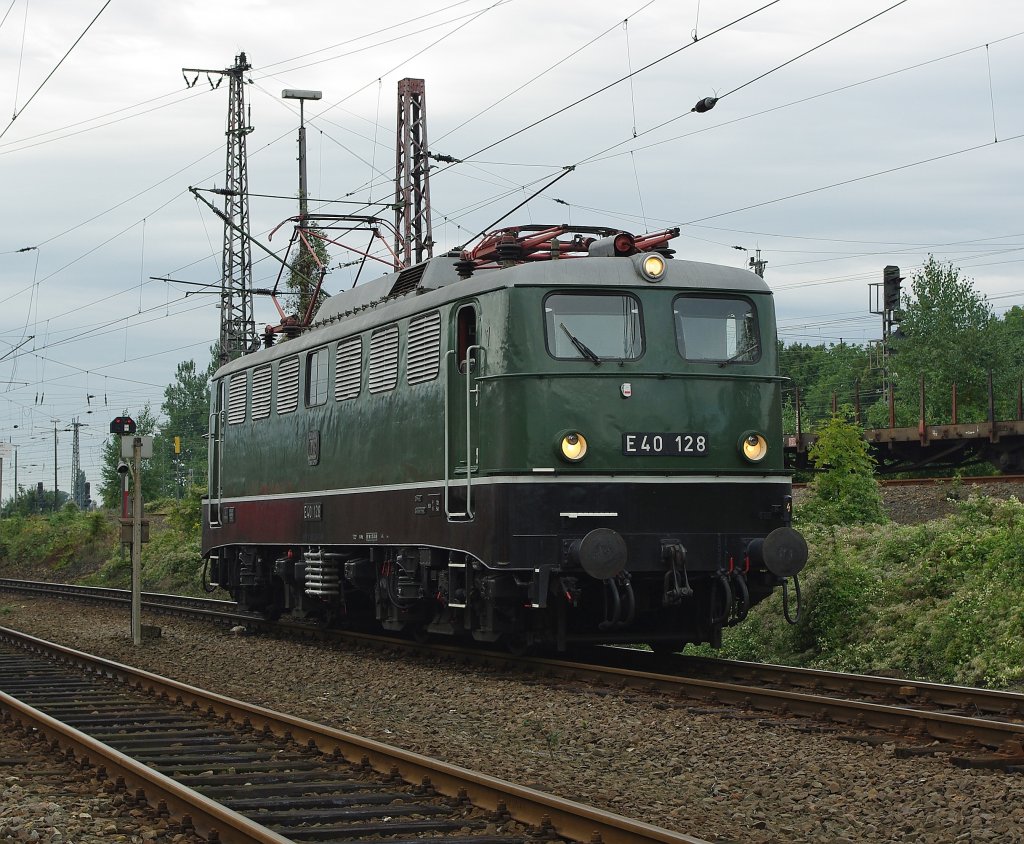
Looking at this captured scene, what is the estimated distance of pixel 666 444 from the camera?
12.2 meters

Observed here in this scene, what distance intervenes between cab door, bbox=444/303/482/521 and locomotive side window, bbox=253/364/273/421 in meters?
5.66

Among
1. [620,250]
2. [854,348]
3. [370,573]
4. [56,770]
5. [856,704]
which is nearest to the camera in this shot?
[56,770]

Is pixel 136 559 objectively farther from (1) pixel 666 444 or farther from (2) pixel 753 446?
(2) pixel 753 446

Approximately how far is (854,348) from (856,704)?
91170 mm

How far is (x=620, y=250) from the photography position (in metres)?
12.9

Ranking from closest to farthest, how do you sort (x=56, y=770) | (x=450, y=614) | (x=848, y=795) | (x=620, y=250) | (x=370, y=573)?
(x=848, y=795) < (x=56, y=770) < (x=620, y=250) < (x=450, y=614) < (x=370, y=573)

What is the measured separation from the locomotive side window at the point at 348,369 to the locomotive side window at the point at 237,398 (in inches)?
149

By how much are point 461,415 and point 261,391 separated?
6.30 metres

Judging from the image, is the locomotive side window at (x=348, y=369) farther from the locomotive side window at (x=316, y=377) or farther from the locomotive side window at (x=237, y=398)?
the locomotive side window at (x=237, y=398)

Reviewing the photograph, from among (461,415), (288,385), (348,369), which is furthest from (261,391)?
(461,415)

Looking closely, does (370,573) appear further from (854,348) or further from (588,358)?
(854,348)

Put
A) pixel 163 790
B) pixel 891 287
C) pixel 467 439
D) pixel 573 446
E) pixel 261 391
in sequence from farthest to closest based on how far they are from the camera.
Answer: pixel 891 287, pixel 261 391, pixel 467 439, pixel 573 446, pixel 163 790

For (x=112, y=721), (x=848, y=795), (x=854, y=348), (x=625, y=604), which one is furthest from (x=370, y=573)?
(x=854, y=348)

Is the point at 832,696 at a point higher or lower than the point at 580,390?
lower
